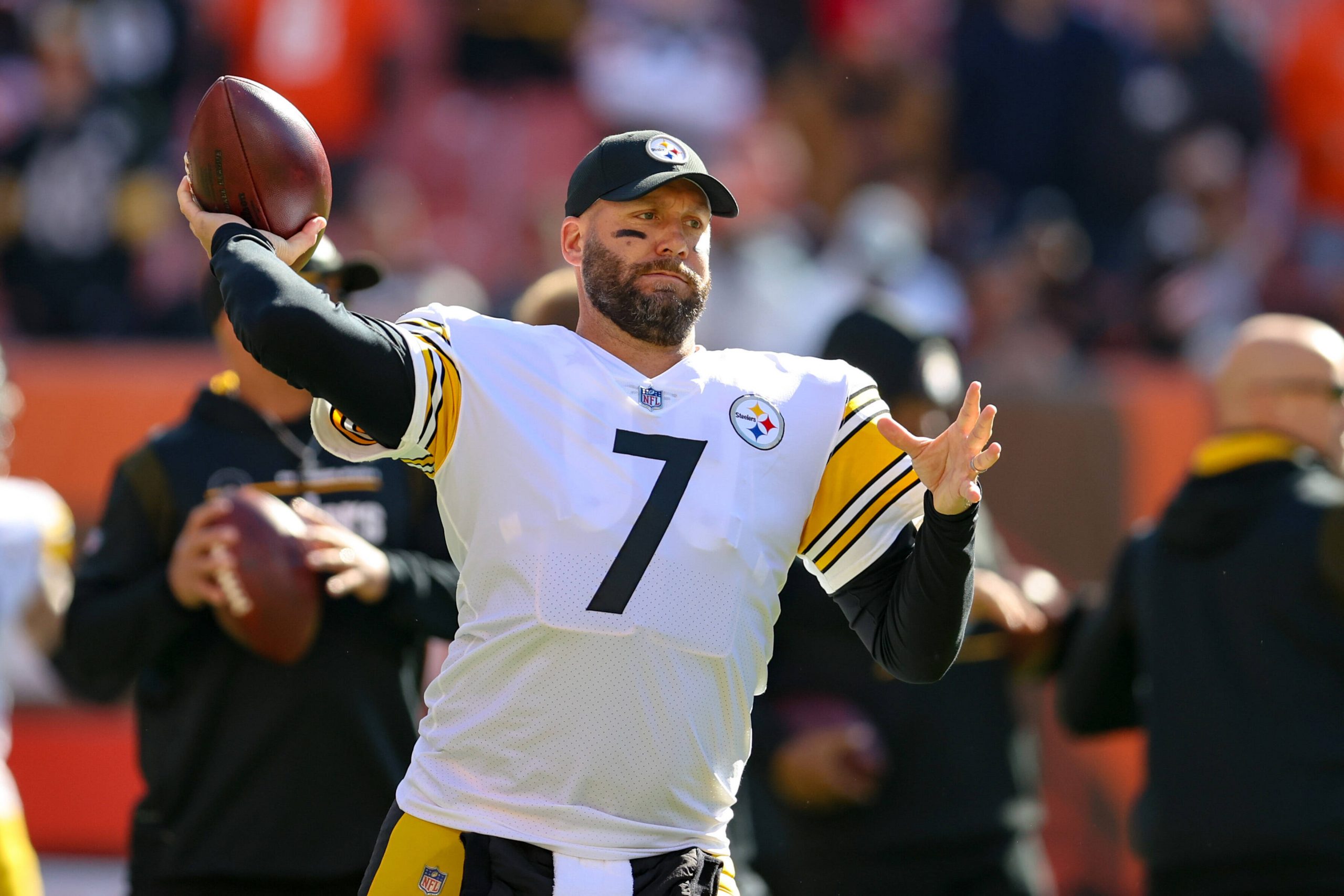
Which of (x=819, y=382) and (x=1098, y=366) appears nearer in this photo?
(x=819, y=382)

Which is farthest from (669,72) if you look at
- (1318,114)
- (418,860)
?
(418,860)

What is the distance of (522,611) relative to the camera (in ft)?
10.0

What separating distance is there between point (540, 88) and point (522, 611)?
7.46 meters

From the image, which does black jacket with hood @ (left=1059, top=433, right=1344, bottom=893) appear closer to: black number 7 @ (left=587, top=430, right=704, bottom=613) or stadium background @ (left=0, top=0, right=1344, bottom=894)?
black number 7 @ (left=587, top=430, right=704, bottom=613)

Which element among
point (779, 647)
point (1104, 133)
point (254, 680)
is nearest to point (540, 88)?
point (1104, 133)

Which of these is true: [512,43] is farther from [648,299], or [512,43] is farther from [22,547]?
[648,299]

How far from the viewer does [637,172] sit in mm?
3299

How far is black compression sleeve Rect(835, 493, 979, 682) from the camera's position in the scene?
3.04 meters

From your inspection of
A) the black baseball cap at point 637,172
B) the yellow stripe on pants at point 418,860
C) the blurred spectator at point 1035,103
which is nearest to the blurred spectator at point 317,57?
the blurred spectator at point 1035,103

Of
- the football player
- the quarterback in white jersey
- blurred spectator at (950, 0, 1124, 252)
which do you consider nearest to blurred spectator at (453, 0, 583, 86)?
blurred spectator at (950, 0, 1124, 252)

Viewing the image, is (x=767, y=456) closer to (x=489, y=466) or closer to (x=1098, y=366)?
(x=489, y=466)

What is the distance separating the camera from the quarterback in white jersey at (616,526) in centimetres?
302

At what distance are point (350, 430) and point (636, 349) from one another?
0.57m

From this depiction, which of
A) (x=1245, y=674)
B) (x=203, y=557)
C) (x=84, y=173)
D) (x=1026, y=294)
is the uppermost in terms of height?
(x=84, y=173)
